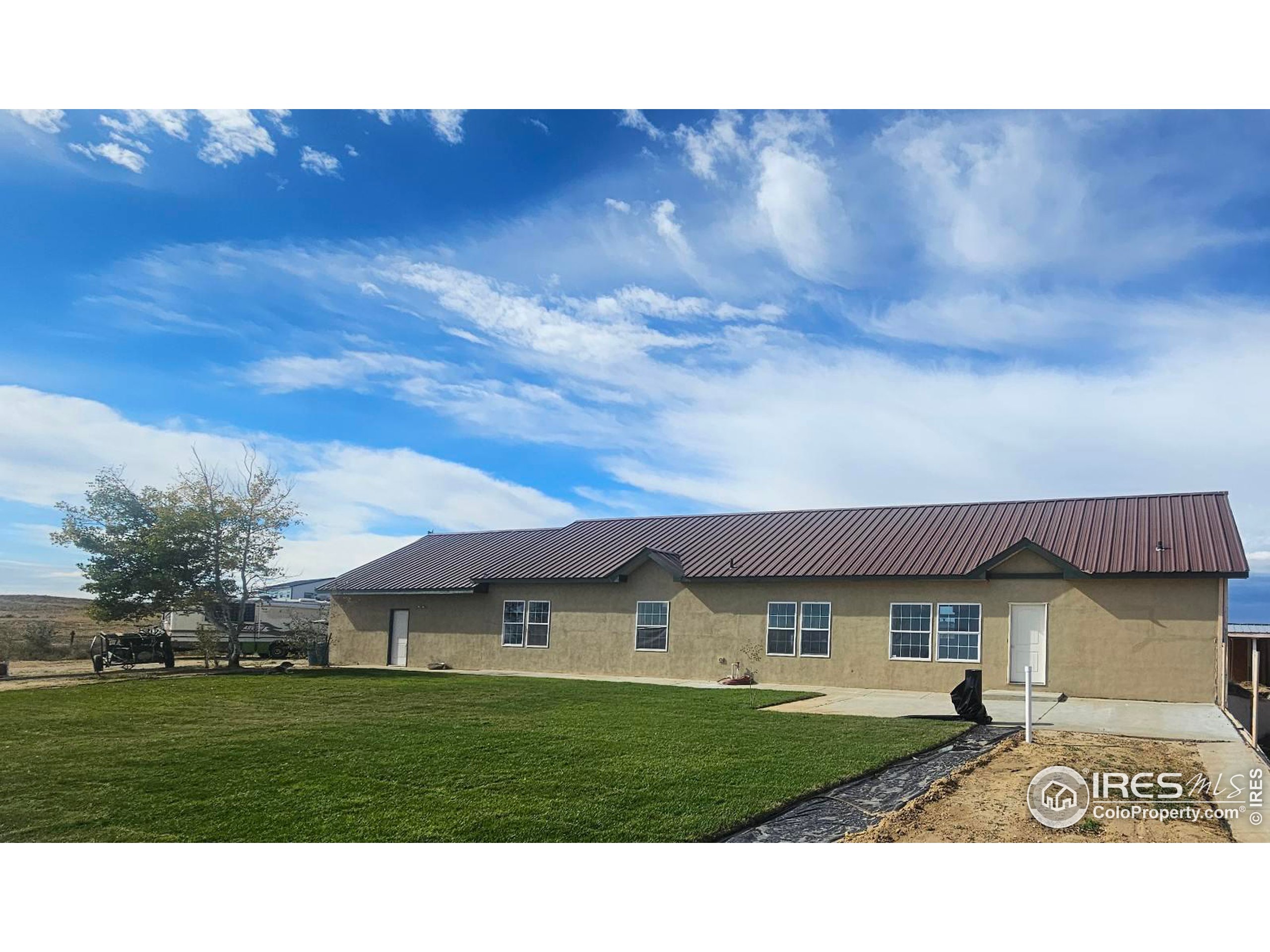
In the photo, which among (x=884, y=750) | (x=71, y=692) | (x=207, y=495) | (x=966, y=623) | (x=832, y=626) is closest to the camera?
(x=884, y=750)

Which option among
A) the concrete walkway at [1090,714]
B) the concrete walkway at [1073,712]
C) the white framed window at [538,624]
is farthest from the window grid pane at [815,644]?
the white framed window at [538,624]

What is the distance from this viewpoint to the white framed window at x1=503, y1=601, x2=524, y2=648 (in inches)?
1004

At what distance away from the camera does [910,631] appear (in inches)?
783

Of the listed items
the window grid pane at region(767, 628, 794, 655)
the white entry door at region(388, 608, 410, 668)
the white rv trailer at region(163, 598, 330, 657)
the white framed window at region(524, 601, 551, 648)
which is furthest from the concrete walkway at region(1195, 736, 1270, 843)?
the white rv trailer at region(163, 598, 330, 657)

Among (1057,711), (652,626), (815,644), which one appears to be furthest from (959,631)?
(652,626)

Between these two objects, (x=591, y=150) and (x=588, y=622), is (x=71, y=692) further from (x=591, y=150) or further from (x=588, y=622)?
(x=591, y=150)

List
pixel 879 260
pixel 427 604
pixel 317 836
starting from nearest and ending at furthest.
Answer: pixel 317 836, pixel 879 260, pixel 427 604

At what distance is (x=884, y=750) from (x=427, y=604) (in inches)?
757

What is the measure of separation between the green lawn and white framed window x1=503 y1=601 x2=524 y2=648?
32.7 ft

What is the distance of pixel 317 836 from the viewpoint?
619 centimetres

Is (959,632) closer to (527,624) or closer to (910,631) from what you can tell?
(910,631)

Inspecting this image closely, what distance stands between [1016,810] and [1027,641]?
12273 millimetres

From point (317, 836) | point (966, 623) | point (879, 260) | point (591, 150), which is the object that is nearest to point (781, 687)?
point (966, 623)

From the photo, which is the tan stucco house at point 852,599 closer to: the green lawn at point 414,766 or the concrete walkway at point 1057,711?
the concrete walkway at point 1057,711
